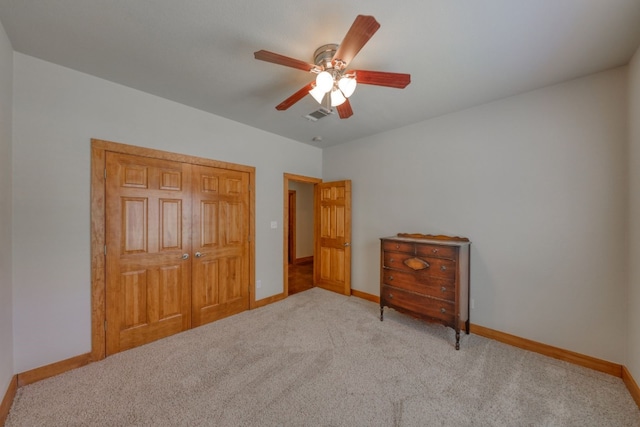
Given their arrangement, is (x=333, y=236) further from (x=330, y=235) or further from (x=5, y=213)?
(x=5, y=213)

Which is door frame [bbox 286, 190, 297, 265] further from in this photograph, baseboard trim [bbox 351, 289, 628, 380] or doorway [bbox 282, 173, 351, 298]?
baseboard trim [bbox 351, 289, 628, 380]

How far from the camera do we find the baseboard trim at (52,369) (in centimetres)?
196

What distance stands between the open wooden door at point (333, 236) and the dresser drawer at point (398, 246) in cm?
108

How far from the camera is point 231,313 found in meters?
3.30

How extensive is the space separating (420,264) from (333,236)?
183 cm

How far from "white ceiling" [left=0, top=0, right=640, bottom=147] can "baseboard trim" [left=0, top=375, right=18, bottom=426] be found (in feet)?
8.46

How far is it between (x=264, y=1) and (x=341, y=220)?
318 centimetres

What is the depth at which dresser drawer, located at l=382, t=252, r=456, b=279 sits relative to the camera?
259 cm

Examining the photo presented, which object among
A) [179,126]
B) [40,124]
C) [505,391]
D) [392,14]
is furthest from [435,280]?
[40,124]

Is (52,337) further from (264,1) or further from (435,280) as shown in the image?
(435,280)

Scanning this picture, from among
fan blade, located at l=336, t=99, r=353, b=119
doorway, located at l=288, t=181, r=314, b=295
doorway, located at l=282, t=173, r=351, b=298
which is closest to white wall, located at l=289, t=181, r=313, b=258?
doorway, located at l=288, t=181, r=314, b=295

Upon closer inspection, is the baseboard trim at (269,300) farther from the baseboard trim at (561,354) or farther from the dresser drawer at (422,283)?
the baseboard trim at (561,354)

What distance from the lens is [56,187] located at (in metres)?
2.11

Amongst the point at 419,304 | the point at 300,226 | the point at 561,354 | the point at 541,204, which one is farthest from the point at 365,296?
the point at 300,226
